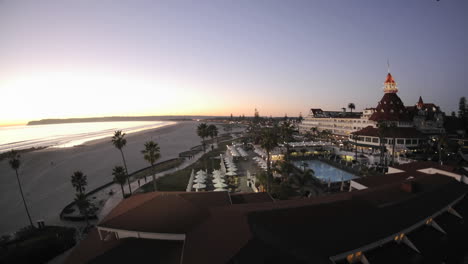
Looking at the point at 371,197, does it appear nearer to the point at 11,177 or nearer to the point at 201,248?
the point at 201,248

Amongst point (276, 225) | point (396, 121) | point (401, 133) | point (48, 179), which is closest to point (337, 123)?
point (396, 121)

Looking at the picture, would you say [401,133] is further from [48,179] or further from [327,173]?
[48,179]

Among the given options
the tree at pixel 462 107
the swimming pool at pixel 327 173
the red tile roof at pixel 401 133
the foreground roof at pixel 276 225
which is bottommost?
the swimming pool at pixel 327 173

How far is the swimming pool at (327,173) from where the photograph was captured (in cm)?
3484

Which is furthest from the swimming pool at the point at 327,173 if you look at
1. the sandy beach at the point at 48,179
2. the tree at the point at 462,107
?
the tree at the point at 462,107

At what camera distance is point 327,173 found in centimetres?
3850

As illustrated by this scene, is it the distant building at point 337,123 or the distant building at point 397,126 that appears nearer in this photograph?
the distant building at point 397,126

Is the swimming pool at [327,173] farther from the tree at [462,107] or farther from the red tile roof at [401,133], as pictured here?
the tree at [462,107]

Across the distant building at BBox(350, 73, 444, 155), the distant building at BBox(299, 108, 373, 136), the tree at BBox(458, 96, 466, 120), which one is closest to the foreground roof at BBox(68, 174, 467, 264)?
the distant building at BBox(350, 73, 444, 155)

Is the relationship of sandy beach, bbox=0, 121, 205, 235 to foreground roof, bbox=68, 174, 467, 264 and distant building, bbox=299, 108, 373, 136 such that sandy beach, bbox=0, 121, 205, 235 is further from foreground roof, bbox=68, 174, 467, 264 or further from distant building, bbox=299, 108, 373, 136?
distant building, bbox=299, 108, 373, 136

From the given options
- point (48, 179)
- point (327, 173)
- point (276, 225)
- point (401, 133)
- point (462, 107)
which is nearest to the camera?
point (276, 225)

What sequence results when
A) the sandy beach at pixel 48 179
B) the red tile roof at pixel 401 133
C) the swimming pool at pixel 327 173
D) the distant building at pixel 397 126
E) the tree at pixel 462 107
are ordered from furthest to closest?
the tree at pixel 462 107
the distant building at pixel 397 126
the red tile roof at pixel 401 133
the swimming pool at pixel 327 173
the sandy beach at pixel 48 179

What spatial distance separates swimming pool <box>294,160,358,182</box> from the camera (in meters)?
34.8

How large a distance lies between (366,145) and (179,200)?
60804 mm
